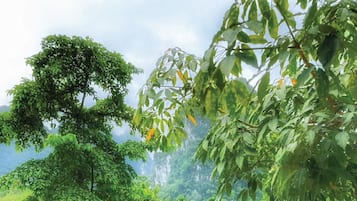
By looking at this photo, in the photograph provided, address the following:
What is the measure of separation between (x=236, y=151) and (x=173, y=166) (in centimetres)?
3126

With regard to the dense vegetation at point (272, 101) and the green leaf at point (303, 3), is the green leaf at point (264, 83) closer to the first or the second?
the dense vegetation at point (272, 101)

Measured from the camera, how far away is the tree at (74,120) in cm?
441

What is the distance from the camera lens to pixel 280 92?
103 cm

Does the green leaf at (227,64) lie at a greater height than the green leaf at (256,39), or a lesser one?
lesser

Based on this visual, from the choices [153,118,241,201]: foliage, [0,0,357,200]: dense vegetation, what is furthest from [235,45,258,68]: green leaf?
[153,118,241,201]: foliage

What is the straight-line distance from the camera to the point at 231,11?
2.68 ft

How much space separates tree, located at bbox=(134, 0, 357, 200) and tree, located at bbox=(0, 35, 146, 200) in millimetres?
3162

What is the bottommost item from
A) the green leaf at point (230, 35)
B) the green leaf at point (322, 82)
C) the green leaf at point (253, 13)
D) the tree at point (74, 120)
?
the green leaf at point (322, 82)

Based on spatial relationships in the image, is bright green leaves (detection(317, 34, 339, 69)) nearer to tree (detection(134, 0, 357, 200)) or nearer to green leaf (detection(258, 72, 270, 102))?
tree (detection(134, 0, 357, 200))

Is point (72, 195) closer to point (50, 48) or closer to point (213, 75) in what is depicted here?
point (50, 48)

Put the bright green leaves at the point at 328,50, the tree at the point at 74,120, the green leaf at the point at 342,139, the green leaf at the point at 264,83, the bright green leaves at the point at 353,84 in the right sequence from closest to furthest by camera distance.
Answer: the bright green leaves at the point at 328,50, the green leaf at the point at 264,83, the green leaf at the point at 342,139, the bright green leaves at the point at 353,84, the tree at the point at 74,120

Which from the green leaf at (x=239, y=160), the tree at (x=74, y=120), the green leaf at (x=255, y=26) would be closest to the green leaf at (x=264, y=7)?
the green leaf at (x=255, y=26)

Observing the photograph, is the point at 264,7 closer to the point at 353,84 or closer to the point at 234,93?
the point at 234,93

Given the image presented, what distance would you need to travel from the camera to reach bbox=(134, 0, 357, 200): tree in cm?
75
